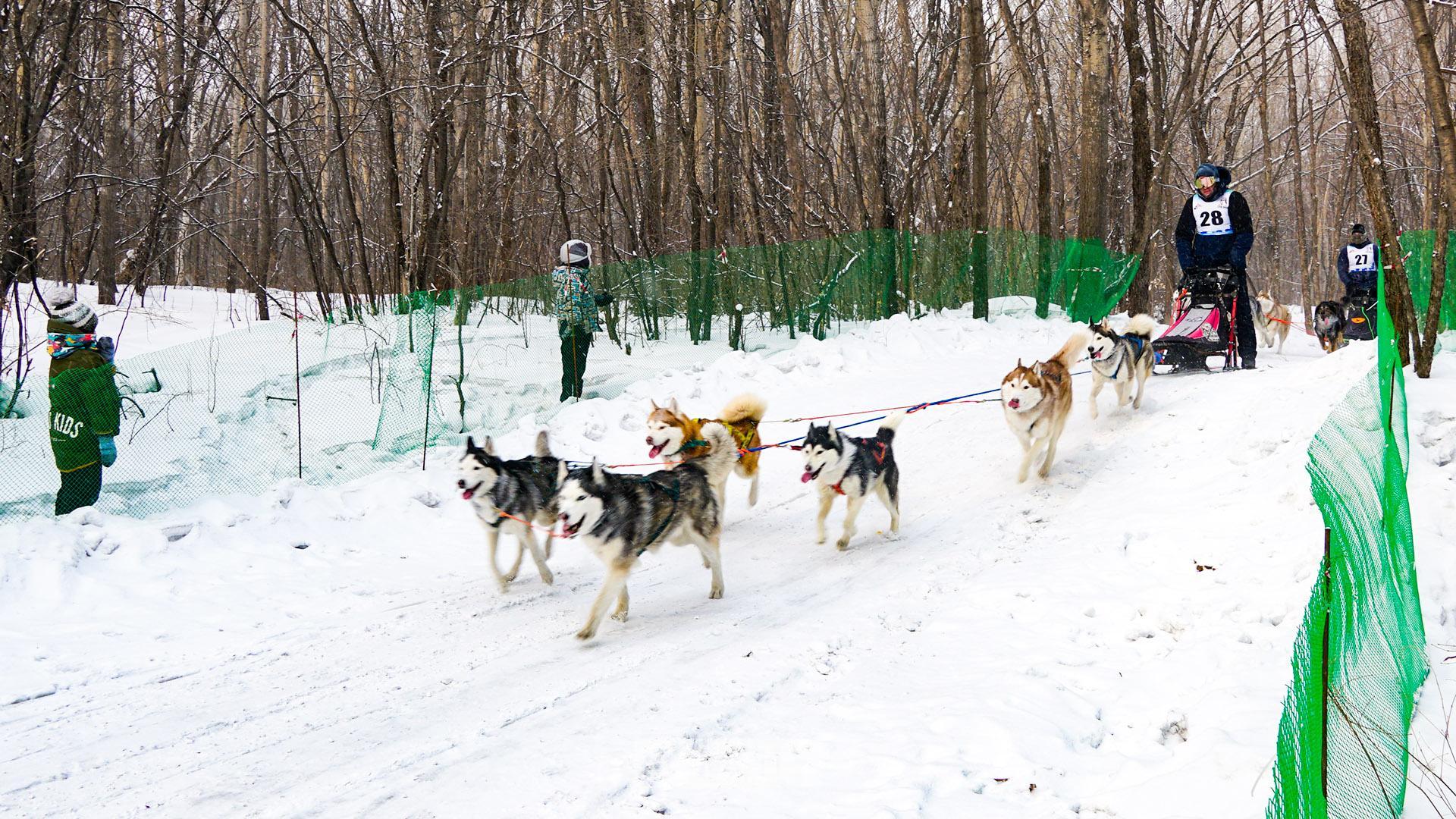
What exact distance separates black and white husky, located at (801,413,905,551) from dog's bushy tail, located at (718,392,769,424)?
118cm

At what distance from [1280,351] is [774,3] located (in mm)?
9365

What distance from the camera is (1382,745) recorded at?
11.0 ft

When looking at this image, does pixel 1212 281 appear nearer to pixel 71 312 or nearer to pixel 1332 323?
pixel 1332 323

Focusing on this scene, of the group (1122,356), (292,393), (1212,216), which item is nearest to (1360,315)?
(1212,216)

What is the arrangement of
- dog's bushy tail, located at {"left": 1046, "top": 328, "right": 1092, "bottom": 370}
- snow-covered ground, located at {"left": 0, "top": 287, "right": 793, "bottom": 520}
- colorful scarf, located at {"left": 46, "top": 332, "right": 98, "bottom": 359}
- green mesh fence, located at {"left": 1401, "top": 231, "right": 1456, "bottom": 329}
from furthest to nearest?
1. green mesh fence, located at {"left": 1401, "top": 231, "right": 1456, "bottom": 329}
2. dog's bushy tail, located at {"left": 1046, "top": 328, "right": 1092, "bottom": 370}
3. snow-covered ground, located at {"left": 0, "top": 287, "right": 793, "bottom": 520}
4. colorful scarf, located at {"left": 46, "top": 332, "right": 98, "bottom": 359}

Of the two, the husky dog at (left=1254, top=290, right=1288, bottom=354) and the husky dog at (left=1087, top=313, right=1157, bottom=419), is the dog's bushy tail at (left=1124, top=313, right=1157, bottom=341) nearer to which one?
the husky dog at (left=1087, top=313, right=1157, bottom=419)

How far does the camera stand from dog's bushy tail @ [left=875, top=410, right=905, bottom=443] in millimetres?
6922

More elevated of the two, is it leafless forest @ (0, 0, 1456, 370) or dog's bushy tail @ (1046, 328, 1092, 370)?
leafless forest @ (0, 0, 1456, 370)

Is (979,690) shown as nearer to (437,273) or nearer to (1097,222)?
(437,273)

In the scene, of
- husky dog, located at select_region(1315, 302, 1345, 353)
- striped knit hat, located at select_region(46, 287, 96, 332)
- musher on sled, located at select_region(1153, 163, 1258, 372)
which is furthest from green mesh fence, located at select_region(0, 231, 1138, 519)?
musher on sled, located at select_region(1153, 163, 1258, 372)

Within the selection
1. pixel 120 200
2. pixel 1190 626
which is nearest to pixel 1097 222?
pixel 1190 626

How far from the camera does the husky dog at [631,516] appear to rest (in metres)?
5.07

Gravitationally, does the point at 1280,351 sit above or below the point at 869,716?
above

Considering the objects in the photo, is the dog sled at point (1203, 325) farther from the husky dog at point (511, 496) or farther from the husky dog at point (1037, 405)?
the husky dog at point (511, 496)
